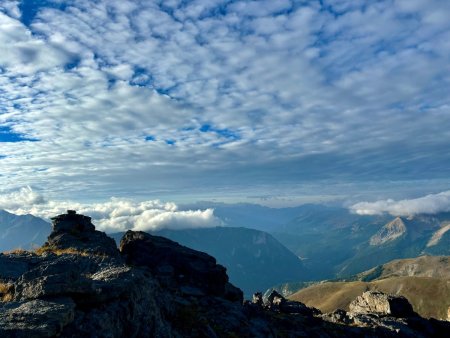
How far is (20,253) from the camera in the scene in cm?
4069

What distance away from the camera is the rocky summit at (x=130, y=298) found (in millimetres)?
21531

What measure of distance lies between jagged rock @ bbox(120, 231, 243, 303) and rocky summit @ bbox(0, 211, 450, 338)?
166mm

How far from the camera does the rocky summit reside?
70.6 feet

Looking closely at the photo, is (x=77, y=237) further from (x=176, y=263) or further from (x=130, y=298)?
(x=130, y=298)

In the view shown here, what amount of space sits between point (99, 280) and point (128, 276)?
228 centimetres

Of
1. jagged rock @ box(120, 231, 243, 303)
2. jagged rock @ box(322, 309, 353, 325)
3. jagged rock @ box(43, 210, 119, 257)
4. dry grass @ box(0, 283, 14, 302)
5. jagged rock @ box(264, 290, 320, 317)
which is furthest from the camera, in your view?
jagged rock @ box(264, 290, 320, 317)

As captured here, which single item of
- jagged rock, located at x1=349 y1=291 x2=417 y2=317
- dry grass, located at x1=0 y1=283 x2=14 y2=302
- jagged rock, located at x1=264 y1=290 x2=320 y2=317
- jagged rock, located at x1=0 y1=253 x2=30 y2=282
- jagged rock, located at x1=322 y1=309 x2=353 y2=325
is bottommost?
jagged rock, located at x1=349 y1=291 x2=417 y2=317

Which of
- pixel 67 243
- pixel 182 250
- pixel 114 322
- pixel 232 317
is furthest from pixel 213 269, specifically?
pixel 114 322

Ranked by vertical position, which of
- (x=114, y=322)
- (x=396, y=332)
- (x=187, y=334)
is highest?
(x=114, y=322)

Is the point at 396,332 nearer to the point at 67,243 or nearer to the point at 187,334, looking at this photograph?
the point at 187,334

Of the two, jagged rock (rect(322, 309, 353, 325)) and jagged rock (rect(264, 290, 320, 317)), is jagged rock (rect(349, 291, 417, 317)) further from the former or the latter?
jagged rock (rect(264, 290, 320, 317))

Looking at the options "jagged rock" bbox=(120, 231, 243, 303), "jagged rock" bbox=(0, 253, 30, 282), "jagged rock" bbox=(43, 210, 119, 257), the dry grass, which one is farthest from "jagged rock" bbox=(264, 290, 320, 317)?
the dry grass

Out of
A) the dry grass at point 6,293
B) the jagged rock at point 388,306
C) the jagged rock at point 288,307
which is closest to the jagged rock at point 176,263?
the jagged rock at point 288,307

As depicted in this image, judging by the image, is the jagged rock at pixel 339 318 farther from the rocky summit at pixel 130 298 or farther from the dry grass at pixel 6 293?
the dry grass at pixel 6 293
